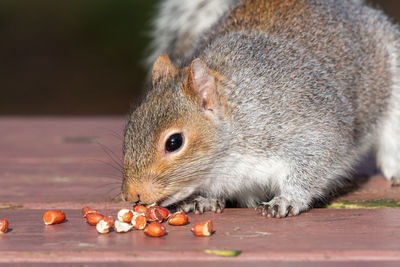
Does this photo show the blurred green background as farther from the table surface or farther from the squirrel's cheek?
the squirrel's cheek

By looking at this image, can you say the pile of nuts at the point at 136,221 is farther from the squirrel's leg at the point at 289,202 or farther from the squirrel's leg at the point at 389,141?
the squirrel's leg at the point at 389,141

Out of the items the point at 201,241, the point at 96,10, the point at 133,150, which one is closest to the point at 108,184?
the point at 133,150

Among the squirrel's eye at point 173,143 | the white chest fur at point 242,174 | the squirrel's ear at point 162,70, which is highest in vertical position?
the squirrel's ear at point 162,70

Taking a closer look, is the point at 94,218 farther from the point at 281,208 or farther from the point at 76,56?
the point at 76,56

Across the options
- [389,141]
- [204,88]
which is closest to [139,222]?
[204,88]

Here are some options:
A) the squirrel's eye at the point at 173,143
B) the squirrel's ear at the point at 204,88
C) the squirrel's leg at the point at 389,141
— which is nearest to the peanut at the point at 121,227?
the squirrel's eye at the point at 173,143

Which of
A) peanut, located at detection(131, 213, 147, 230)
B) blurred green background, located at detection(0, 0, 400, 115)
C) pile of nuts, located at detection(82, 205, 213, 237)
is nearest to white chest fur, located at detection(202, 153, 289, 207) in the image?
pile of nuts, located at detection(82, 205, 213, 237)
